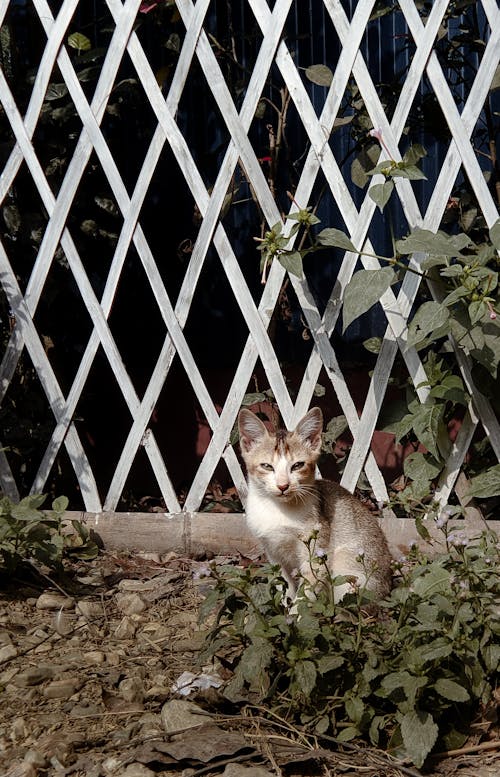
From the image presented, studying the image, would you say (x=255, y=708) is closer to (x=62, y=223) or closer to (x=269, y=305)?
(x=269, y=305)

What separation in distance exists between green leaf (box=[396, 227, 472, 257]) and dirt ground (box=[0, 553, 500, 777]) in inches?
58.4

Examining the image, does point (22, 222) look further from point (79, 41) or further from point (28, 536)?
point (28, 536)

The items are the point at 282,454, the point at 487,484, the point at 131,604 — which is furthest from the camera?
the point at 487,484

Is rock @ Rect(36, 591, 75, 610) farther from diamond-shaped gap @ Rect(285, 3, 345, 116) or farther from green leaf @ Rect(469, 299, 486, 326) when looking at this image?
diamond-shaped gap @ Rect(285, 3, 345, 116)

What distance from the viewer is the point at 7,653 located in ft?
9.34

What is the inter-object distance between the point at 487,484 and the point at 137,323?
6.86 feet

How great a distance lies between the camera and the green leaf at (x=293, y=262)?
3.58 m

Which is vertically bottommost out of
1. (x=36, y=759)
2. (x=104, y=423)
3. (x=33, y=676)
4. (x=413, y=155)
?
(x=104, y=423)

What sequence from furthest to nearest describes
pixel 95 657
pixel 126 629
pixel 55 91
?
pixel 55 91 → pixel 126 629 → pixel 95 657

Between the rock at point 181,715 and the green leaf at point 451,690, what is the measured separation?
1.96ft

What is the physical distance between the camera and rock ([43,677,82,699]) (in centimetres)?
256

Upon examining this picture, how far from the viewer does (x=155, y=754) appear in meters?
2.17

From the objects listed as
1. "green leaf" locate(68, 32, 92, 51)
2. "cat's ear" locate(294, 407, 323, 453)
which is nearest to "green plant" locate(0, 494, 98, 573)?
"cat's ear" locate(294, 407, 323, 453)

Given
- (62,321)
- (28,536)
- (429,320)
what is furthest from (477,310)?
(62,321)
